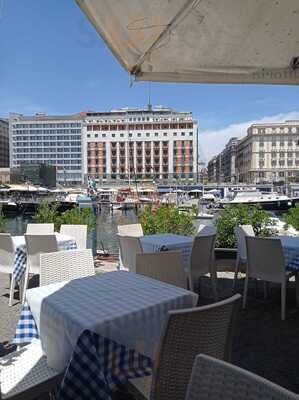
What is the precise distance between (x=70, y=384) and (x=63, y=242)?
2.78 meters

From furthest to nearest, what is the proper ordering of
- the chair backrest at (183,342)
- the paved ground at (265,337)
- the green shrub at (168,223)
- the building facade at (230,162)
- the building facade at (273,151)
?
1. the building facade at (230,162)
2. the building facade at (273,151)
3. the green shrub at (168,223)
4. the paved ground at (265,337)
5. the chair backrest at (183,342)

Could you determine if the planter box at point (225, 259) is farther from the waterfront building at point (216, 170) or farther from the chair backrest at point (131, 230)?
the waterfront building at point (216, 170)

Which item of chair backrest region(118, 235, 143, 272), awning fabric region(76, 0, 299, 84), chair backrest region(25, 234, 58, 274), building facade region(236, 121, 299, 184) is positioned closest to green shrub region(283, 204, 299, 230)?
awning fabric region(76, 0, 299, 84)

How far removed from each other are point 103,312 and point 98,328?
14cm

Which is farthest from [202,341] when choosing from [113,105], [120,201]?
[113,105]

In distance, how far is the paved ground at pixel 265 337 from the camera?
2219 millimetres

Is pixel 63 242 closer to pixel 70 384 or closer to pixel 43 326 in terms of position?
pixel 43 326

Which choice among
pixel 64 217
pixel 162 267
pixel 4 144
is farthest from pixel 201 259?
pixel 4 144

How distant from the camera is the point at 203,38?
2.83 metres

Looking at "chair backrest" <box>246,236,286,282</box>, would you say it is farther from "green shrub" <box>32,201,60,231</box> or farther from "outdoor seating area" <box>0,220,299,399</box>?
"green shrub" <box>32,201,60,231</box>

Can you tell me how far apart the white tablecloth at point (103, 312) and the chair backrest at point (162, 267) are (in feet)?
1.37

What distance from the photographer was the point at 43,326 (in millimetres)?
1648

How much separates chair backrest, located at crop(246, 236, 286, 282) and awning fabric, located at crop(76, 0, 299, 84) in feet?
5.03

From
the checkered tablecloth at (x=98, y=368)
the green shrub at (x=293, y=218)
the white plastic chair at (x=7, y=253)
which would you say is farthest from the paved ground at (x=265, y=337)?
the green shrub at (x=293, y=218)
